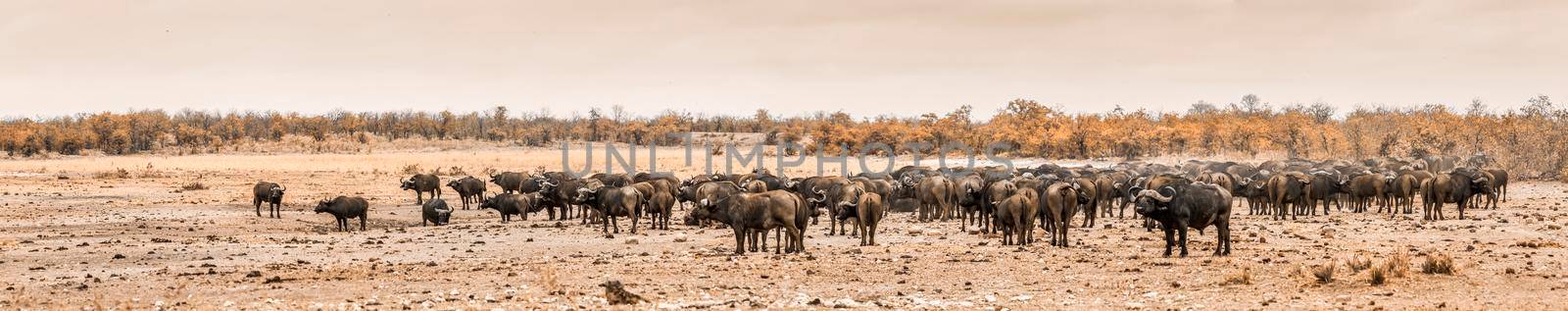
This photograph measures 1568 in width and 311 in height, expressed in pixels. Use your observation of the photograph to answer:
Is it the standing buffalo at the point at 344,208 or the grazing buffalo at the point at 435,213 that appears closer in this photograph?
the standing buffalo at the point at 344,208

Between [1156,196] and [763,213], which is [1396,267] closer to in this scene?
[1156,196]

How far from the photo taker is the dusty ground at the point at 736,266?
13.1 meters

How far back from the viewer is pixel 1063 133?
7644cm

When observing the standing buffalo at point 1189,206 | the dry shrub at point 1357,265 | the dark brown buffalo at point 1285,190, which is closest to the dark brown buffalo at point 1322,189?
the dark brown buffalo at point 1285,190

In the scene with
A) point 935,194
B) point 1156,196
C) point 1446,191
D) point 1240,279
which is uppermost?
point 1156,196

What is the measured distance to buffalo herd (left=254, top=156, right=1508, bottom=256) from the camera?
60.7ft

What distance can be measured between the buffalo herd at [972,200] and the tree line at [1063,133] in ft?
72.1

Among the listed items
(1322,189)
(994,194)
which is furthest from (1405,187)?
(994,194)

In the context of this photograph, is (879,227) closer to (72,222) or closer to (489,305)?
(489,305)

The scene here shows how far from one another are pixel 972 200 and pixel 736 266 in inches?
325

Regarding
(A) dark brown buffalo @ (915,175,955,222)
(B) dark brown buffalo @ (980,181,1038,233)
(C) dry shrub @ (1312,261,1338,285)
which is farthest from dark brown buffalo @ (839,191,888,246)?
(C) dry shrub @ (1312,261,1338,285)

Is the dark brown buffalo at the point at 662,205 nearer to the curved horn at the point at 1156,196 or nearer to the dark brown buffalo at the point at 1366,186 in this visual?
the curved horn at the point at 1156,196

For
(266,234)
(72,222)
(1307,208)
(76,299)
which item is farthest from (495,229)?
(1307,208)

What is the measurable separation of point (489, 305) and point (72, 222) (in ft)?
64.1
